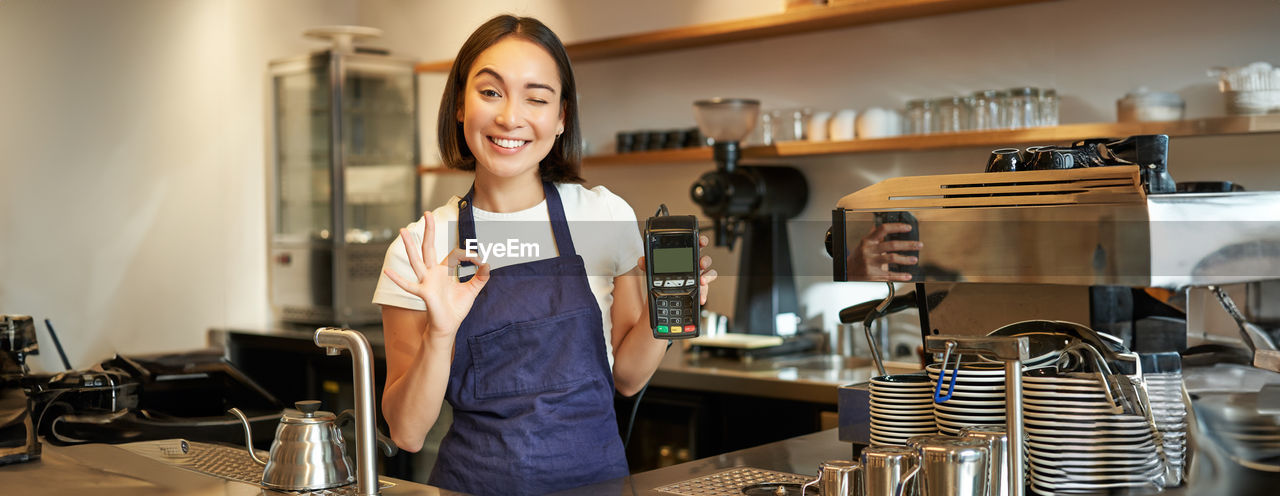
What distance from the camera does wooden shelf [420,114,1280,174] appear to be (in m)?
2.57

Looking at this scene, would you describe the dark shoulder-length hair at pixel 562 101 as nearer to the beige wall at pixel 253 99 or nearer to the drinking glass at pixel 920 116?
the beige wall at pixel 253 99

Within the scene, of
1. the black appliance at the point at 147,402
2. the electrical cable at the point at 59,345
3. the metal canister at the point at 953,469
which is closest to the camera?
the metal canister at the point at 953,469

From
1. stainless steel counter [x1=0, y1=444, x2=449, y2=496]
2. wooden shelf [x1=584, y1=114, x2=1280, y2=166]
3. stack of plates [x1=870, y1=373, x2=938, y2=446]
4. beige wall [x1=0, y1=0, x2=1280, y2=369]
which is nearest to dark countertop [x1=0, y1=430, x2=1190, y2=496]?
stainless steel counter [x1=0, y1=444, x2=449, y2=496]

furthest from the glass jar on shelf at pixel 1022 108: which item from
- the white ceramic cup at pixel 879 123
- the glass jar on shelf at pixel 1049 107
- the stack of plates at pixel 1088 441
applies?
the stack of plates at pixel 1088 441

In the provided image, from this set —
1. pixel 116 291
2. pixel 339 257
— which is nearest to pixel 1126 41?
pixel 116 291

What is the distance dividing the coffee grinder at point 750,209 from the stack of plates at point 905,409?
182 centimetres

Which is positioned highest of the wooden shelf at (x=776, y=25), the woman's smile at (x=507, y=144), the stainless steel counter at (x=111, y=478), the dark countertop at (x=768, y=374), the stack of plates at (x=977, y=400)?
the wooden shelf at (x=776, y=25)

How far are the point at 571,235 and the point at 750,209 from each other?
5.31ft

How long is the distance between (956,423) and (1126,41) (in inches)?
74.6

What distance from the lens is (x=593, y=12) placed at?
4207 millimetres

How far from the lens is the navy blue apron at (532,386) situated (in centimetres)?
174

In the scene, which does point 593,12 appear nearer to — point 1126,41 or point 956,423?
point 1126,41

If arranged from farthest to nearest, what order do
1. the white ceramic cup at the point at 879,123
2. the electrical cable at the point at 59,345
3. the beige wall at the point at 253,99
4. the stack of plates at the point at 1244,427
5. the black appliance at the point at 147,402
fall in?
the white ceramic cup at the point at 879,123 → the beige wall at the point at 253,99 → the electrical cable at the point at 59,345 → the black appliance at the point at 147,402 → the stack of plates at the point at 1244,427

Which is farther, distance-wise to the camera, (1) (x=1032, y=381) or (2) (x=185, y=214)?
(2) (x=185, y=214)
